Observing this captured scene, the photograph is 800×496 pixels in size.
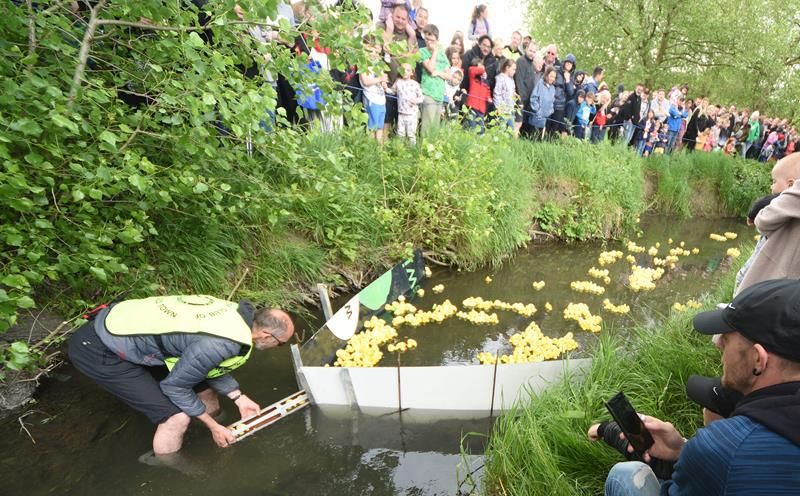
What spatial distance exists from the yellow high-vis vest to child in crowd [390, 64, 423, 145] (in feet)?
15.4

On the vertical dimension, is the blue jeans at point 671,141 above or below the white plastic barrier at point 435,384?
above

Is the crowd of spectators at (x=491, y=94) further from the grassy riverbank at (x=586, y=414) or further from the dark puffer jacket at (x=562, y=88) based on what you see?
the grassy riverbank at (x=586, y=414)

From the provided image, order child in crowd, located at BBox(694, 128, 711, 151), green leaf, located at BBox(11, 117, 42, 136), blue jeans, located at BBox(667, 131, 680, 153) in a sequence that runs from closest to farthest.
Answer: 1. green leaf, located at BBox(11, 117, 42, 136)
2. blue jeans, located at BBox(667, 131, 680, 153)
3. child in crowd, located at BBox(694, 128, 711, 151)

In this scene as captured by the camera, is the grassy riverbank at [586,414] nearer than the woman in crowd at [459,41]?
Yes

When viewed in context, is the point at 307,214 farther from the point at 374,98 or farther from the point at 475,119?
the point at 475,119

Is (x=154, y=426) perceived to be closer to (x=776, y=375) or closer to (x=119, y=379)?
(x=119, y=379)

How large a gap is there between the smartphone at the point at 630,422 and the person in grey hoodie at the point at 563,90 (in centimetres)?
918

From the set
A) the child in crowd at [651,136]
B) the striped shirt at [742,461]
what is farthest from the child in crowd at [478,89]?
the striped shirt at [742,461]

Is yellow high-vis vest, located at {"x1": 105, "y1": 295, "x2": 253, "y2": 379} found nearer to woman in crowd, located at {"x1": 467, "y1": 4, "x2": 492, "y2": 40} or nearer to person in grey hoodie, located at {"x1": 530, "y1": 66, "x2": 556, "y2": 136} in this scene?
woman in crowd, located at {"x1": 467, "y1": 4, "x2": 492, "y2": 40}

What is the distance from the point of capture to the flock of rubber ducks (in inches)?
161

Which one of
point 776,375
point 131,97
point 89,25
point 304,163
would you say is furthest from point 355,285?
point 776,375

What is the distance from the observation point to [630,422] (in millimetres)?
1916

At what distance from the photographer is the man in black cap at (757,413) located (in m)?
1.14

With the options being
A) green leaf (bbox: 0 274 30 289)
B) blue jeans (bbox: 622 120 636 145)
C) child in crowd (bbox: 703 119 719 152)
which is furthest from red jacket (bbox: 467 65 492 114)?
child in crowd (bbox: 703 119 719 152)
